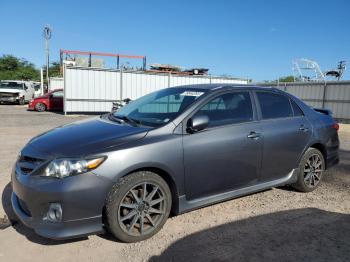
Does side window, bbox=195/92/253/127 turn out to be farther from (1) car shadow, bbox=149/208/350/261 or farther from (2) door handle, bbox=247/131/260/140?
(1) car shadow, bbox=149/208/350/261

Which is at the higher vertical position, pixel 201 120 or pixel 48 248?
pixel 201 120

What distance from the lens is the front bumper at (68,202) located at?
3203 mm

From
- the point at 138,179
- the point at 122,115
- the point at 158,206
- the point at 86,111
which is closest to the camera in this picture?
the point at 138,179

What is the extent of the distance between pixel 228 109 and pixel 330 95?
17.8 m

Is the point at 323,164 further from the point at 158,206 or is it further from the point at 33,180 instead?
the point at 33,180

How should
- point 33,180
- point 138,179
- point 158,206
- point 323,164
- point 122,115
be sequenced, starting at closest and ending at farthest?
point 33,180, point 138,179, point 158,206, point 122,115, point 323,164

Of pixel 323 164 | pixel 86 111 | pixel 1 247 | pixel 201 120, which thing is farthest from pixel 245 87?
pixel 86 111

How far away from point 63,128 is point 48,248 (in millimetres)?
1415

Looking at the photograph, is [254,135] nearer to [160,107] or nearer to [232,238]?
[160,107]

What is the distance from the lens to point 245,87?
189 inches

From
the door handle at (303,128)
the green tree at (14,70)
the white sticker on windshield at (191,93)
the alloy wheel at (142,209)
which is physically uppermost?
the green tree at (14,70)

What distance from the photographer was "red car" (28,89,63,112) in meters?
21.7

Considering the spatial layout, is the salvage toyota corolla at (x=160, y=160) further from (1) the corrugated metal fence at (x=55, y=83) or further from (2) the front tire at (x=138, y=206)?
(1) the corrugated metal fence at (x=55, y=83)

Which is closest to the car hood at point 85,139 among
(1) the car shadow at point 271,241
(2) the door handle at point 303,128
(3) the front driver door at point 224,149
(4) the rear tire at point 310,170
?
(3) the front driver door at point 224,149
